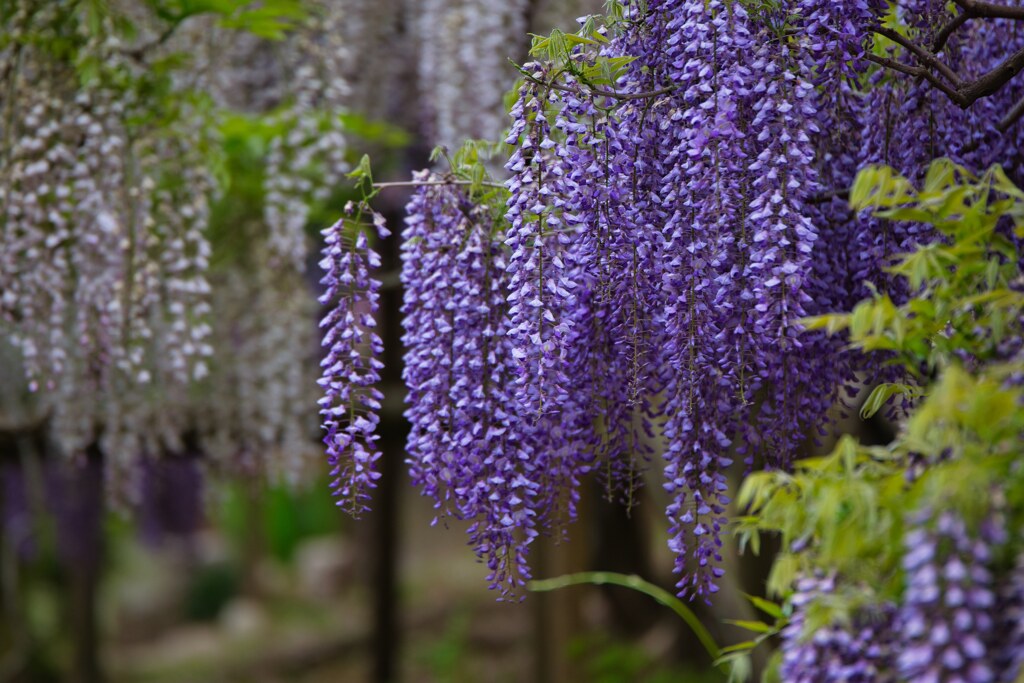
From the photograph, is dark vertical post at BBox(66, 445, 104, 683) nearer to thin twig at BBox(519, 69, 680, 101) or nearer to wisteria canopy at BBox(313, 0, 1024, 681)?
wisteria canopy at BBox(313, 0, 1024, 681)

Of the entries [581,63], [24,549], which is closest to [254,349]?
[581,63]

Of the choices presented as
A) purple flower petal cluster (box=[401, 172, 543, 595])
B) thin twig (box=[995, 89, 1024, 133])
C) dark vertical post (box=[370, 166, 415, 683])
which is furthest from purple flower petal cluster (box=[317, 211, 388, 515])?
dark vertical post (box=[370, 166, 415, 683])

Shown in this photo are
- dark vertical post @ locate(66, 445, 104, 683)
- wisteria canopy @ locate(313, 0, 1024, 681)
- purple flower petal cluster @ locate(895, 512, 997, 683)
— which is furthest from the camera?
dark vertical post @ locate(66, 445, 104, 683)

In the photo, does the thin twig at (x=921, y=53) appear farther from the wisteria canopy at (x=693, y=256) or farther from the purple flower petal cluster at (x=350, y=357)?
the purple flower petal cluster at (x=350, y=357)

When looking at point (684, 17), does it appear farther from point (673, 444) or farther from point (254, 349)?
point (254, 349)

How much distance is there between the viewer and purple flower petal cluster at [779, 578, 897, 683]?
1.78 m

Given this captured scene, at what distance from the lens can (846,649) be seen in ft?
5.90

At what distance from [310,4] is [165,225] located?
4.58 feet

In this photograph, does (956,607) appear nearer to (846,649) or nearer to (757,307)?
(846,649)

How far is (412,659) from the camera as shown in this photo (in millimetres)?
9539

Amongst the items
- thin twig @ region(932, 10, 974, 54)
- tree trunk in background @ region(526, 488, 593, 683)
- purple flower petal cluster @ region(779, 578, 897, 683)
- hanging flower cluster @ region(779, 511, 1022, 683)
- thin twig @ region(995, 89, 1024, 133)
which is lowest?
tree trunk in background @ region(526, 488, 593, 683)

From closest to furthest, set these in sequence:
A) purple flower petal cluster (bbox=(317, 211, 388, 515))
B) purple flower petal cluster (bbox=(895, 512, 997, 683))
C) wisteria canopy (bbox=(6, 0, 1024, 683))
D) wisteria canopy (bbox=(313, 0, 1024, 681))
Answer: purple flower petal cluster (bbox=(895, 512, 997, 683)) → wisteria canopy (bbox=(6, 0, 1024, 683)) → wisteria canopy (bbox=(313, 0, 1024, 681)) → purple flower petal cluster (bbox=(317, 211, 388, 515))

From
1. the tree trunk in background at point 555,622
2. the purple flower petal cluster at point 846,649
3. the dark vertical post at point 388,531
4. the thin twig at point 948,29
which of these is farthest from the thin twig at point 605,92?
the dark vertical post at point 388,531

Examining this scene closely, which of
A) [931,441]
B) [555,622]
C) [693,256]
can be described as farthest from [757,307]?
[555,622]
